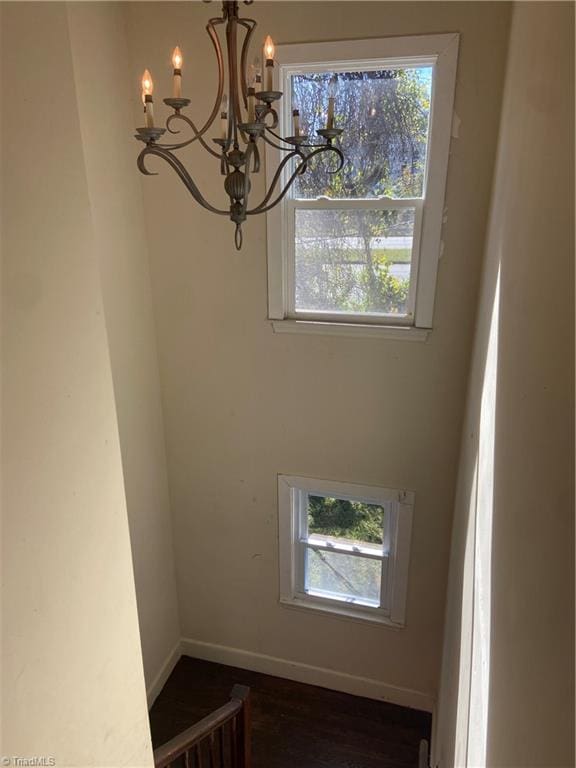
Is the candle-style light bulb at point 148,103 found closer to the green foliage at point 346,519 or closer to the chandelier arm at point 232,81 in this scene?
the chandelier arm at point 232,81

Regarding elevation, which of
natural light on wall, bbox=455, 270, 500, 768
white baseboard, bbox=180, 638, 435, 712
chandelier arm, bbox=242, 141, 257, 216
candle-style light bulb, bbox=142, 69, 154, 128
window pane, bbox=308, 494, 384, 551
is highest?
candle-style light bulb, bbox=142, 69, 154, 128

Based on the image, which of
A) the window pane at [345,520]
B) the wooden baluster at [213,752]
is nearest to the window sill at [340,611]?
the window pane at [345,520]

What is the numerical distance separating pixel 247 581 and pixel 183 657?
808 millimetres

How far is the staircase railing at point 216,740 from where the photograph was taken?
1610 millimetres

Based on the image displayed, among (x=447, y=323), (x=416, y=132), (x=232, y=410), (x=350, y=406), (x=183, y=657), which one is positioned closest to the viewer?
(x=416, y=132)

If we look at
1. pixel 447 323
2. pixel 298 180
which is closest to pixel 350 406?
pixel 447 323

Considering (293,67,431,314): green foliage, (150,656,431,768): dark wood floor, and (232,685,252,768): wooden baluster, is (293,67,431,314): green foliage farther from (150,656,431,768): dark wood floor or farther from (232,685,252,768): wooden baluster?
(150,656,431,768): dark wood floor

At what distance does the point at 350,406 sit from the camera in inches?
105

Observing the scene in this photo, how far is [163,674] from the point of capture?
10.6ft

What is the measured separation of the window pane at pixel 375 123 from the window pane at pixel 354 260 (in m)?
0.13

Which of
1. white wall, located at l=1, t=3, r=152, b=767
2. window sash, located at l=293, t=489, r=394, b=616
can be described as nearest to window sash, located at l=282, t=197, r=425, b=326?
window sash, located at l=293, t=489, r=394, b=616

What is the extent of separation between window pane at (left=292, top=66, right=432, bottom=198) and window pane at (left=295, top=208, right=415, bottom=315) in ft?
0.42

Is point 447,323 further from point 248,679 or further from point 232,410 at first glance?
point 248,679

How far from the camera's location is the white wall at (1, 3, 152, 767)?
76 cm
